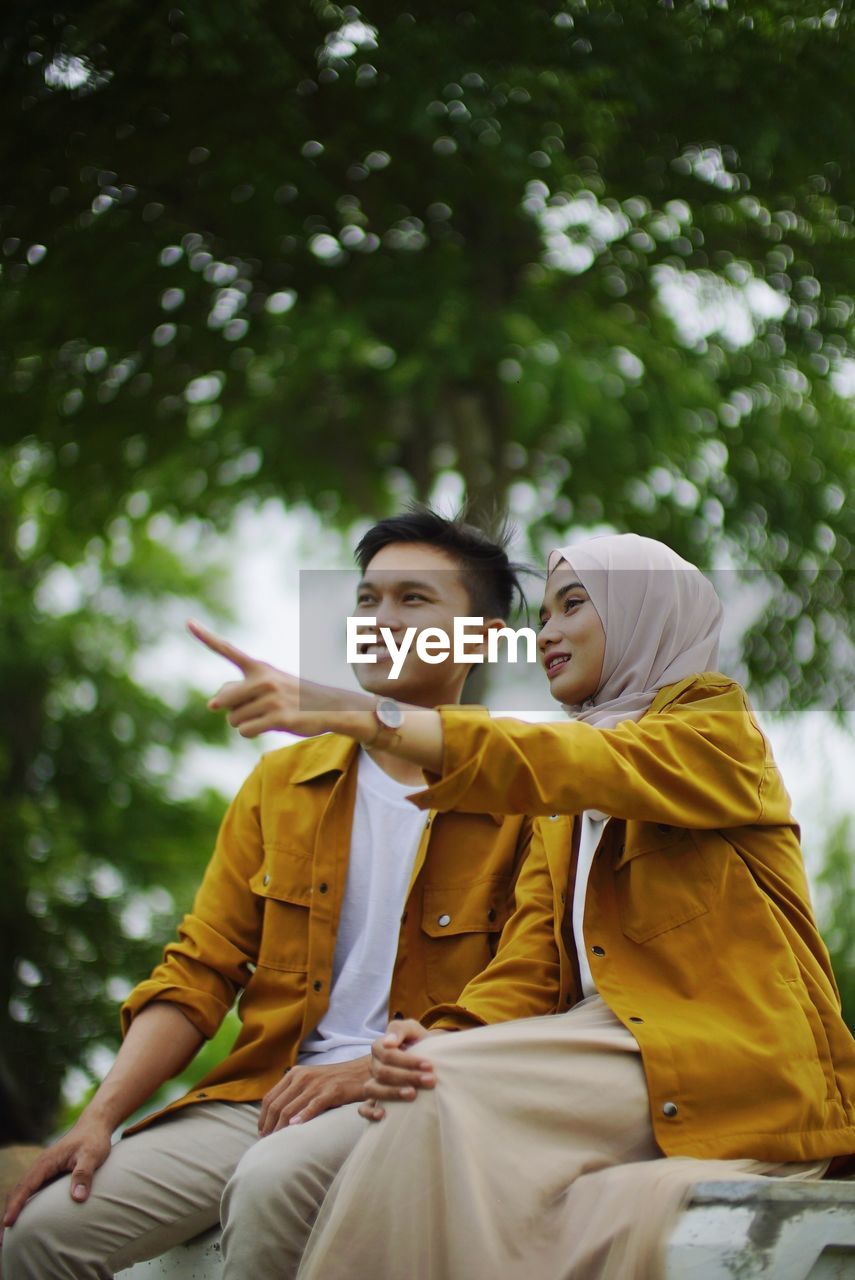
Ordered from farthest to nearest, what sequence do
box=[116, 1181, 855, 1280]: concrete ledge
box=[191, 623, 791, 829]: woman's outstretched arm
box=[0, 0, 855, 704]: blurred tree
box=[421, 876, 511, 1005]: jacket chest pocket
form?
box=[0, 0, 855, 704]: blurred tree → box=[421, 876, 511, 1005]: jacket chest pocket → box=[191, 623, 791, 829]: woman's outstretched arm → box=[116, 1181, 855, 1280]: concrete ledge

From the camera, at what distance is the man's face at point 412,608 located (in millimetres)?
3164

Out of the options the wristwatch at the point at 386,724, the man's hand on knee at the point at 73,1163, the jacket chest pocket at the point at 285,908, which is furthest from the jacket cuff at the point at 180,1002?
the wristwatch at the point at 386,724

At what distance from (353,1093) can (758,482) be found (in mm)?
4851

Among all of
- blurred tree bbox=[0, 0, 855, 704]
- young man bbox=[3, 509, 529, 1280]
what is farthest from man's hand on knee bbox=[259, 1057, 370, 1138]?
blurred tree bbox=[0, 0, 855, 704]

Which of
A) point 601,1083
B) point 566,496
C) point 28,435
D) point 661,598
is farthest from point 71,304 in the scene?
point 601,1083

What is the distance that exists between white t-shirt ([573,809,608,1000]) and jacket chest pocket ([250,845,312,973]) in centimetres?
68

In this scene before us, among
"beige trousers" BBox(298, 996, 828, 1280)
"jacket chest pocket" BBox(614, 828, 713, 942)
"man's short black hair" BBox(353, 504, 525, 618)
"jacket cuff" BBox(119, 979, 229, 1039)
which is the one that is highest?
"man's short black hair" BBox(353, 504, 525, 618)

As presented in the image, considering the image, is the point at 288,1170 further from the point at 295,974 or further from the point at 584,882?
the point at 584,882

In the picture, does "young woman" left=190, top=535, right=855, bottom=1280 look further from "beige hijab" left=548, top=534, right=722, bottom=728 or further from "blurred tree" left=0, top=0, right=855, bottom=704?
"blurred tree" left=0, top=0, right=855, bottom=704

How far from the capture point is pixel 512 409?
6.61m

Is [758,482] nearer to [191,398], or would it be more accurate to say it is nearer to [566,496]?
[566,496]

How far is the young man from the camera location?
259 centimetres

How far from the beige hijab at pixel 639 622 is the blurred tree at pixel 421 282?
2.69 metres

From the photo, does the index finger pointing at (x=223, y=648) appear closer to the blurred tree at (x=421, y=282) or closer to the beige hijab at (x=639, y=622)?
the beige hijab at (x=639, y=622)
